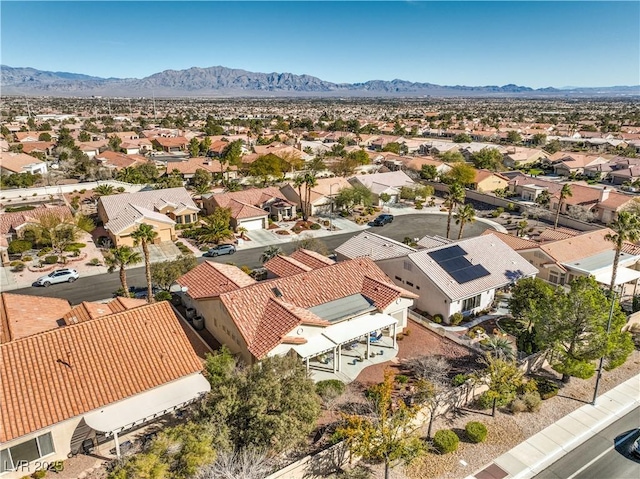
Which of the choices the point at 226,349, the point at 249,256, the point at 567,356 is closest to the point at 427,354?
the point at 567,356

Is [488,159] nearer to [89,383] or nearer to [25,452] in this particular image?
[89,383]

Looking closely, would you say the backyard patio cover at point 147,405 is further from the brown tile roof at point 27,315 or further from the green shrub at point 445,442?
the green shrub at point 445,442

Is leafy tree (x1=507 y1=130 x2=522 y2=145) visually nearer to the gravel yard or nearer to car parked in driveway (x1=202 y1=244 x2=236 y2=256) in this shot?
car parked in driveway (x1=202 y1=244 x2=236 y2=256)

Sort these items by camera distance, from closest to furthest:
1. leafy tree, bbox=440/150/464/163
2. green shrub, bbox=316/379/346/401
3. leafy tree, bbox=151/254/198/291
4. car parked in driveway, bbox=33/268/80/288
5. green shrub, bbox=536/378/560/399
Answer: green shrub, bbox=316/379/346/401 < green shrub, bbox=536/378/560/399 < leafy tree, bbox=151/254/198/291 < car parked in driveway, bbox=33/268/80/288 < leafy tree, bbox=440/150/464/163

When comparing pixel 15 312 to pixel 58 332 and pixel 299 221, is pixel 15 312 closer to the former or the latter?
pixel 58 332

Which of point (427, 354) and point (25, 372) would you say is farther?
point (427, 354)

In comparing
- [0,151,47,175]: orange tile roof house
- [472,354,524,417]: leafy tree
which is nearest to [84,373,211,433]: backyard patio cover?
[472,354,524,417]: leafy tree
